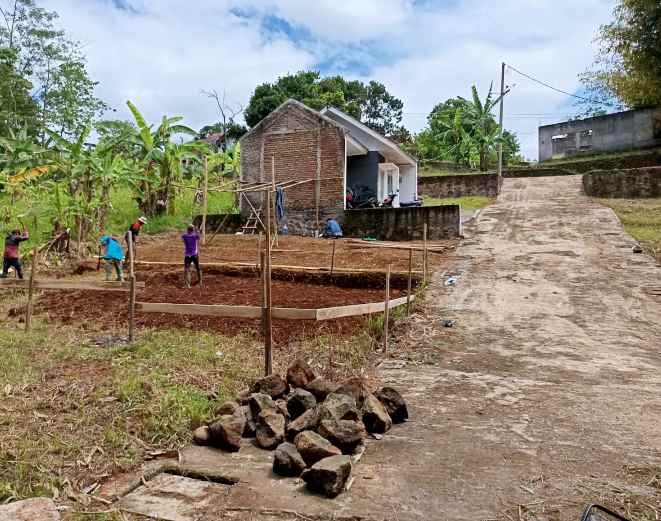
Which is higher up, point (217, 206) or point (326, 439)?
point (217, 206)

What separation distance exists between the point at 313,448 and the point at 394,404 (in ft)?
3.87

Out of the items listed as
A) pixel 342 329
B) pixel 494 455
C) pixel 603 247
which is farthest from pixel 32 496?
pixel 603 247

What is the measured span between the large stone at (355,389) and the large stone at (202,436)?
48.9 inches

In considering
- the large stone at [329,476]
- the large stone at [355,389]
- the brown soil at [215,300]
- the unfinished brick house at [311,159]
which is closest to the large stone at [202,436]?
the large stone at [329,476]

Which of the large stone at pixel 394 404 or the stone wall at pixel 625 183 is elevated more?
the stone wall at pixel 625 183

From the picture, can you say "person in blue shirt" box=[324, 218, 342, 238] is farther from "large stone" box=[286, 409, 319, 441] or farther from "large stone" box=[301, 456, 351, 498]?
"large stone" box=[301, 456, 351, 498]

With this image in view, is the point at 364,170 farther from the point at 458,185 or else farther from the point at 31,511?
the point at 31,511

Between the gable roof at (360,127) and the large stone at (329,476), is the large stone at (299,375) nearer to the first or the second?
the large stone at (329,476)

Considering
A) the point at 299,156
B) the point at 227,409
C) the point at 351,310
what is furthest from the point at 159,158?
the point at 227,409

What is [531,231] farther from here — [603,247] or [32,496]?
[32,496]

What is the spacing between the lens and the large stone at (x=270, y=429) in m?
4.30

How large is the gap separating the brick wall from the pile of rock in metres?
15.2

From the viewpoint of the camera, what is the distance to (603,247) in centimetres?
1429

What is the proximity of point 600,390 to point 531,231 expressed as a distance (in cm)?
1213
